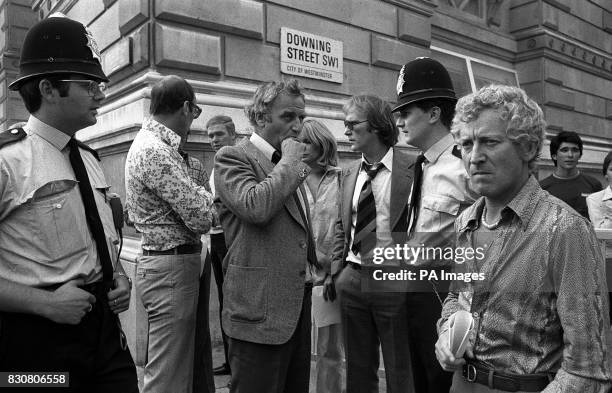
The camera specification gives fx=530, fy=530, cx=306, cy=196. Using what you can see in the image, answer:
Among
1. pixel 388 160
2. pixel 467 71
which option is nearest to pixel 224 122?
pixel 388 160

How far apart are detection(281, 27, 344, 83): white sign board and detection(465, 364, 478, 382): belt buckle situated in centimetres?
492

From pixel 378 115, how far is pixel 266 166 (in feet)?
3.14

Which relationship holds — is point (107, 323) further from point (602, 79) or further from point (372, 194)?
point (602, 79)

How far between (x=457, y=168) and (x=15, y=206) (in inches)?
77.0

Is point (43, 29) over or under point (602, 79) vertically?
under

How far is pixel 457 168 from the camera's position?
2658mm

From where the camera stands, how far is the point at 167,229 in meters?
3.26

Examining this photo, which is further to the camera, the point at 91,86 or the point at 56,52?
the point at 91,86

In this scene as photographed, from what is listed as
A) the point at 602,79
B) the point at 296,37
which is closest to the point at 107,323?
the point at 296,37

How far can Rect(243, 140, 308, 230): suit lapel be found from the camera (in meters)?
2.70

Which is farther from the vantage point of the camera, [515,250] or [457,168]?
[457,168]

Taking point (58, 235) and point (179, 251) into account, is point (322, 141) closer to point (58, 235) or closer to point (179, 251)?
point (179, 251)

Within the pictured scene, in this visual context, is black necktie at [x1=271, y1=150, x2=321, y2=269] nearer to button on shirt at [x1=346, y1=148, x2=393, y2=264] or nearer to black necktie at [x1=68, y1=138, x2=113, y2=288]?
button on shirt at [x1=346, y1=148, x2=393, y2=264]

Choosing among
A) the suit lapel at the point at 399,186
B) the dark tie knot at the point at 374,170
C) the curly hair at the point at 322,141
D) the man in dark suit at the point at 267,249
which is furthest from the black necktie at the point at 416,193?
the curly hair at the point at 322,141
